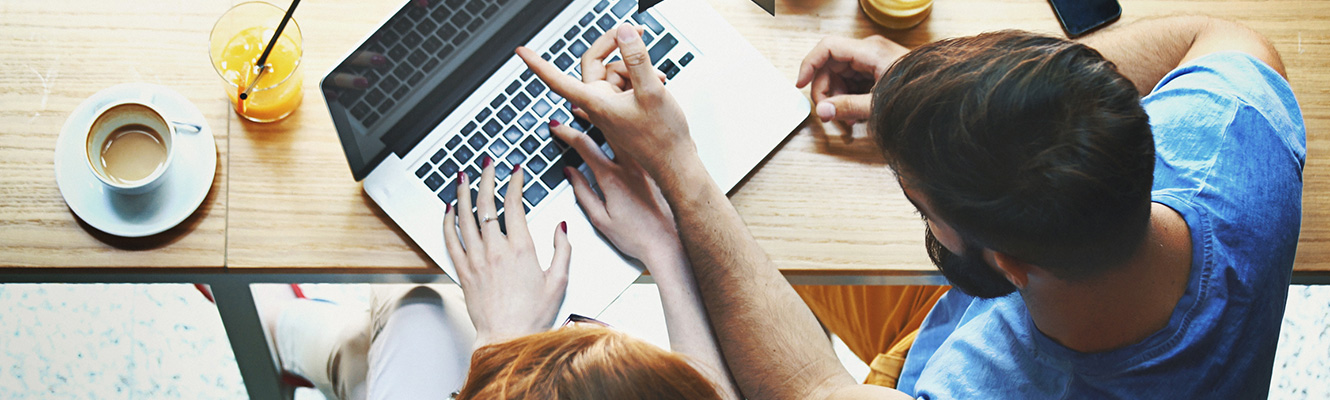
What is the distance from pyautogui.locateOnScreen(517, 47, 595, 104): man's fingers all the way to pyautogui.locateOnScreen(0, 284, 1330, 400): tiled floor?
32.9 inches

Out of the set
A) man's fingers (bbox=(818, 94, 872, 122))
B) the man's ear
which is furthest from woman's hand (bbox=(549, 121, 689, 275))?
the man's ear

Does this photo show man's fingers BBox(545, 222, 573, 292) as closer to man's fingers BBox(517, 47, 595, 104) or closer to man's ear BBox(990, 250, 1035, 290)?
man's fingers BBox(517, 47, 595, 104)

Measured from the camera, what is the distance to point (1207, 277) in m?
0.74

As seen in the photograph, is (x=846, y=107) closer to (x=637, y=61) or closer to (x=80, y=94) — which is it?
(x=637, y=61)

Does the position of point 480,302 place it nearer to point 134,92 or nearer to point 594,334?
point 594,334

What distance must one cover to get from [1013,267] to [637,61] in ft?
1.37

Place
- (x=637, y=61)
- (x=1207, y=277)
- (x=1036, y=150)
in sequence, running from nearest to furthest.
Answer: (x=1036, y=150), (x=1207, y=277), (x=637, y=61)

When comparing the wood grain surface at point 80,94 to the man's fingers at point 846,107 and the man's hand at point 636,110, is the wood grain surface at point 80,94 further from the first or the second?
the man's fingers at point 846,107

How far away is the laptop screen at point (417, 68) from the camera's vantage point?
2.44 feet

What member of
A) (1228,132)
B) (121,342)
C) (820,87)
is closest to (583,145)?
(820,87)

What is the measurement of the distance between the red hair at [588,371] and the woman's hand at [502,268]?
136mm

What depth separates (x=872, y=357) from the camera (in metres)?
1.24

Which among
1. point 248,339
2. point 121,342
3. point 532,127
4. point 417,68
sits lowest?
point 121,342

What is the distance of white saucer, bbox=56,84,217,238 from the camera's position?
2.73 ft
